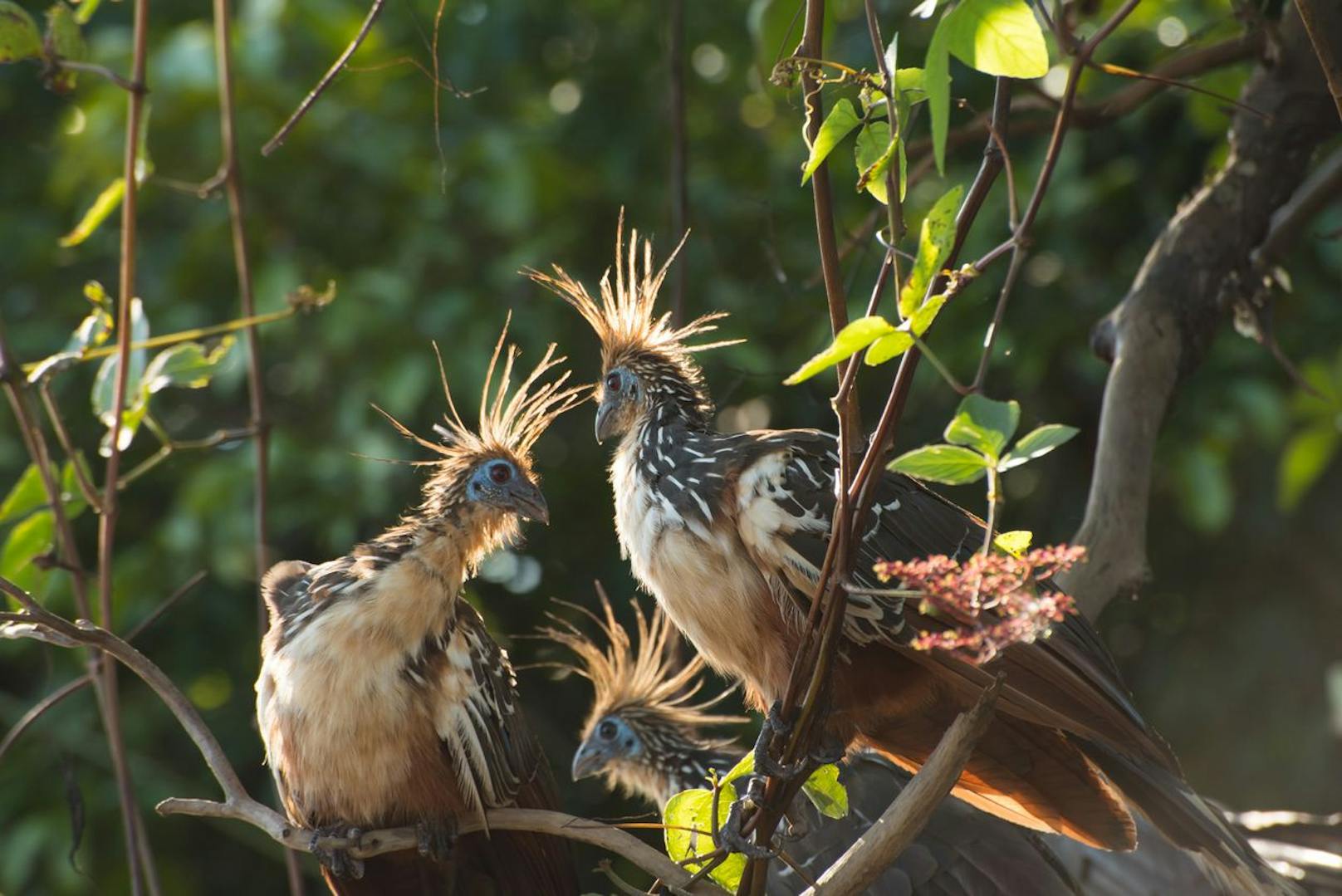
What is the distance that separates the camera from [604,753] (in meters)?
3.89

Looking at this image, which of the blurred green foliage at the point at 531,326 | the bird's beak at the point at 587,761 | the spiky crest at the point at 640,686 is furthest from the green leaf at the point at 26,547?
the bird's beak at the point at 587,761

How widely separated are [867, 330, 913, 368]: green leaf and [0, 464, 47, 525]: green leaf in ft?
6.00

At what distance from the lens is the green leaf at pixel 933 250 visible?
145cm

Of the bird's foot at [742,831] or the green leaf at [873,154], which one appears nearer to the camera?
the green leaf at [873,154]

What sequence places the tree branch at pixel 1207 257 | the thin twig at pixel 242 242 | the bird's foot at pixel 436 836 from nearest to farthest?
the bird's foot at pixel 436 836 < the thin twig at pixel 242 242 < the tree branch at pixel 1207 257

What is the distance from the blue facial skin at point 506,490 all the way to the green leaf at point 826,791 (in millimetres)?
944

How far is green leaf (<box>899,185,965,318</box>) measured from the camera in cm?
145

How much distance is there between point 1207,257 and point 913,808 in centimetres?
186

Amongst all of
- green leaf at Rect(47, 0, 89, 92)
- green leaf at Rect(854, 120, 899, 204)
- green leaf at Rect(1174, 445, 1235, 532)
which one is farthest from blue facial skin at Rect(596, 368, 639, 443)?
green leaf at Rect(1174, 445, 1235, 532)

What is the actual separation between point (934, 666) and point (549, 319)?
2.29 metres

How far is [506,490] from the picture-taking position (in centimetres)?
287

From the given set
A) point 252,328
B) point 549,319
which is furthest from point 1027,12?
point 549,319

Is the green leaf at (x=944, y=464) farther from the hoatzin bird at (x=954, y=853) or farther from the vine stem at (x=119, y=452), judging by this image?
the vine stem at (x=119, y=452)

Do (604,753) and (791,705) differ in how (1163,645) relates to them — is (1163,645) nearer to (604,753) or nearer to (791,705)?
(604,753)
